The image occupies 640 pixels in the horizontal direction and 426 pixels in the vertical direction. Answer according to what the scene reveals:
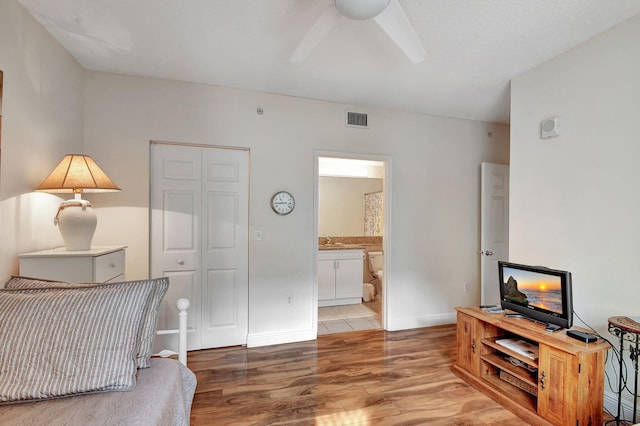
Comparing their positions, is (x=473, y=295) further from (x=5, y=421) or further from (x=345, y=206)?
(x=5, y=421)

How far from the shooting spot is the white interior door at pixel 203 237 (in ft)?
9.70

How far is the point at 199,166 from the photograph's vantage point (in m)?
3.07

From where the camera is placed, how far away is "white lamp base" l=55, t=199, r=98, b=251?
6.28 feet

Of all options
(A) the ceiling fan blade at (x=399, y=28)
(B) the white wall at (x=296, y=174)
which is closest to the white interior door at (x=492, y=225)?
(B) the white wall at (x=296, y=174)

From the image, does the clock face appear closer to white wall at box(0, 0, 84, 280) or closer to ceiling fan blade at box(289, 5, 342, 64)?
ceiling fan blade at box(289, 5, 342, 64)

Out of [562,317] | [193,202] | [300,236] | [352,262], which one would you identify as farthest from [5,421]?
[352,262]

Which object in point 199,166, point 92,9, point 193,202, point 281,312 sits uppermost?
point 92,9

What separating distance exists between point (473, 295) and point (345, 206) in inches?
99.8

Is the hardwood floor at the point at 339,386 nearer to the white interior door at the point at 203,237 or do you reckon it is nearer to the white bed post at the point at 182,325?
the white interior door at the point at 203,237

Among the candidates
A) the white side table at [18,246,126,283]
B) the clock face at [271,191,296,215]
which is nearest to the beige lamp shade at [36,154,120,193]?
the white side table at [18,246,126,283]

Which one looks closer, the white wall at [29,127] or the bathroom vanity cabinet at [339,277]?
the white wall at [29,127]

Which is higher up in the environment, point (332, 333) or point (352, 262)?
point (352, 262)

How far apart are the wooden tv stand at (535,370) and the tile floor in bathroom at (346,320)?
→ 1.36 meters

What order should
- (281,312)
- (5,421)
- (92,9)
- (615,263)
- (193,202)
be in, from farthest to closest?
(281,312), (193,202), (615,263), (92,9), (5,421)
